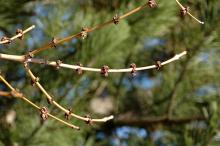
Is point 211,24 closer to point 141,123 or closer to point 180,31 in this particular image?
point 180,31

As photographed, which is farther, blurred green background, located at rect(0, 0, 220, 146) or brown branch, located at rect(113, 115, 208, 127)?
brown branch, located at rect(113, 115, 208, 127)

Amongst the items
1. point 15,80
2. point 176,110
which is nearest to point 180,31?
point 176,110

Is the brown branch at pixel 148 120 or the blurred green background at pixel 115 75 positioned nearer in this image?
the blurred green background at pixel 115 75

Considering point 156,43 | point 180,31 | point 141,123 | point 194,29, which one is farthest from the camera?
point 156,43

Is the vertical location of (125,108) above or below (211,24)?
above

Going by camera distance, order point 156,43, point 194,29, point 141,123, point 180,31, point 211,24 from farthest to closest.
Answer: point 156,43, point 141,123, point 180,31, point 194,29, point 211,24

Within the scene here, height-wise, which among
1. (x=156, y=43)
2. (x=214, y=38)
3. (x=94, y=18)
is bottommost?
(x=214, y=38)

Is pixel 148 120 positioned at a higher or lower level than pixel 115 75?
lower

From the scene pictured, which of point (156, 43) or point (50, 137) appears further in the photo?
point (156, 43)
